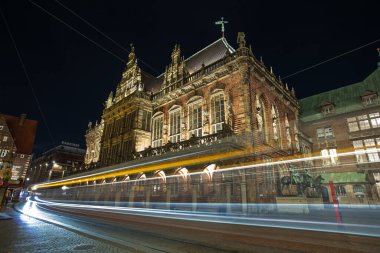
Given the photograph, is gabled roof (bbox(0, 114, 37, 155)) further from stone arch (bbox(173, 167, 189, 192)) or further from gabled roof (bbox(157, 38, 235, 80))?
stone arch (bbox(173, 167, 189, 192))

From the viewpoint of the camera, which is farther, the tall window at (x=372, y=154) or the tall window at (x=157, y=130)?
the tall window at (x=372, y=154)

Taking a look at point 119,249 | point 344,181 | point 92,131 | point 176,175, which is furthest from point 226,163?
point 92,131

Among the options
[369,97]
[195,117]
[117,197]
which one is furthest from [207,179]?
[369,97]

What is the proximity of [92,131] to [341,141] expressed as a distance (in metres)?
39.4

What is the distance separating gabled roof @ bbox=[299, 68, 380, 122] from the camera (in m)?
28.0

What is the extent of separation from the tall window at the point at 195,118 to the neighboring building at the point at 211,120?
0.32 feet

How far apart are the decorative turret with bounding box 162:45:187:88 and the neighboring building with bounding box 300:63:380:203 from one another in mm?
19596

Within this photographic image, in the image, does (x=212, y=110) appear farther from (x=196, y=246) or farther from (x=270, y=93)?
(x=196, y=246)

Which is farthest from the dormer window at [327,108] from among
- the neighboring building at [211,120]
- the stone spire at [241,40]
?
the stone spire at [241,40]

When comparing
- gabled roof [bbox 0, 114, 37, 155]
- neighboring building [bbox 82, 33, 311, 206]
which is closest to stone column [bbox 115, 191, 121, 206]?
neighboring building [bbox 82, 33, 311, 206]

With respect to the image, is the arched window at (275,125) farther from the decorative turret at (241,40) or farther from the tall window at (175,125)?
the tall window at (175,125)

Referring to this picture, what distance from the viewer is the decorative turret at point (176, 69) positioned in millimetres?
24750

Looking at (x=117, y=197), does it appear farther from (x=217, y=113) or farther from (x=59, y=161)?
(x=59, y=161)

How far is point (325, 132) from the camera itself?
29.2 metres
